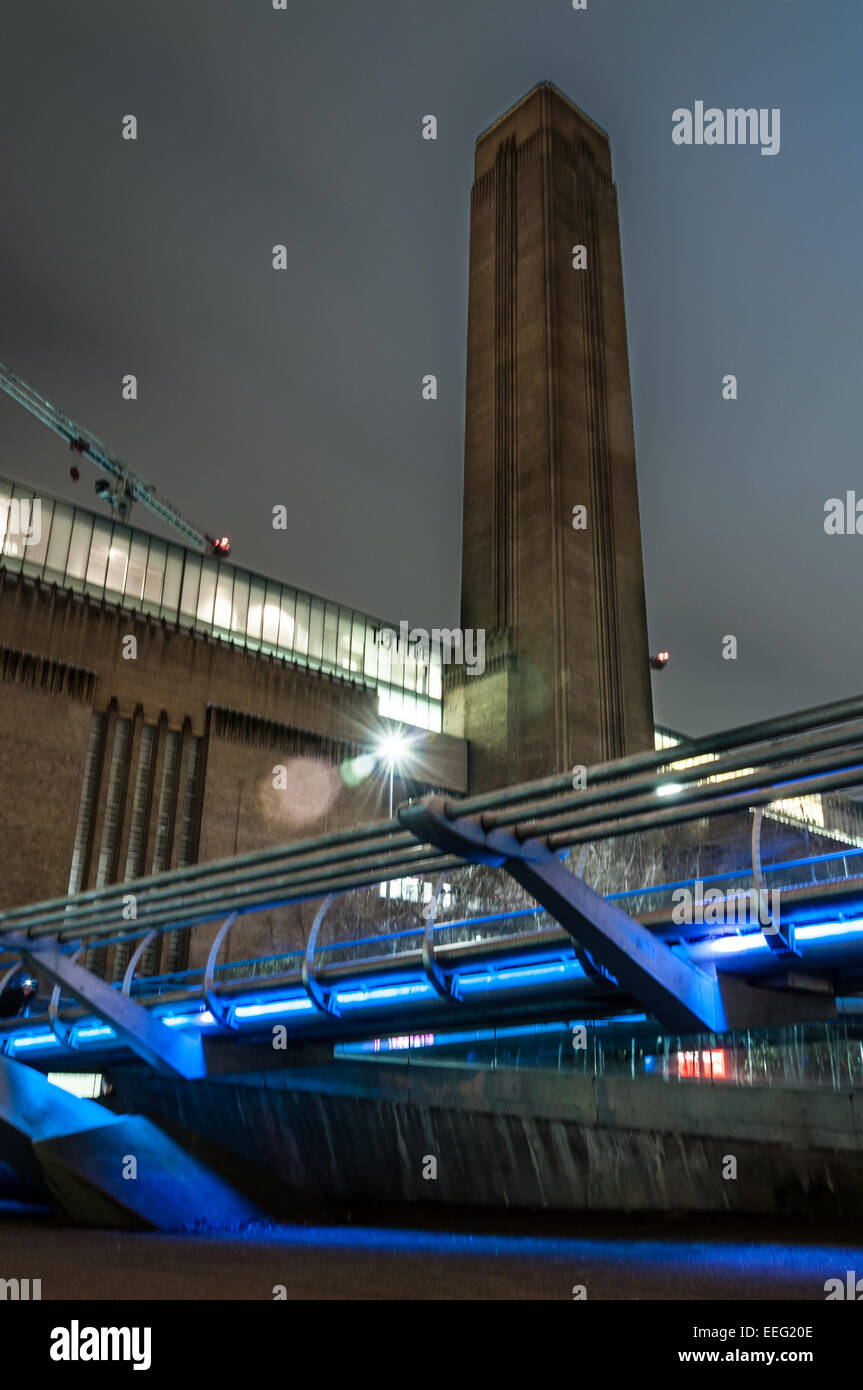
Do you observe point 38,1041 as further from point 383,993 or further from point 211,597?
point 211,597

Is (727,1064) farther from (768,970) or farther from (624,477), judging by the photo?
(624,477)

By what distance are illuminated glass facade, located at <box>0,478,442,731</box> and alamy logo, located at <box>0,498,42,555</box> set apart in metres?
0.04

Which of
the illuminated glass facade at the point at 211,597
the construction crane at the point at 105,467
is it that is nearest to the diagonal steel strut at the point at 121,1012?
the illuminated glass facade at the point at 211,597

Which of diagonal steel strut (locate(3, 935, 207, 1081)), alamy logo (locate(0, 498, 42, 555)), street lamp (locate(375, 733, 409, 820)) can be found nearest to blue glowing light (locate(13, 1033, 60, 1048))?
diagonal steel strut (locate(3, 935, 207, 1081))

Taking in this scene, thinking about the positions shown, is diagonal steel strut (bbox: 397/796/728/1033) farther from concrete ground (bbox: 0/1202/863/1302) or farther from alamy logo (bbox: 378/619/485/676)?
alamy logo (bbox: 378/619/485/676)

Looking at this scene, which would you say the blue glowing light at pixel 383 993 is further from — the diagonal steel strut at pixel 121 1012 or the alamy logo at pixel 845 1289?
the alamy logo at pixel 845 1289

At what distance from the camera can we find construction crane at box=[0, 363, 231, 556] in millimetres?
71000

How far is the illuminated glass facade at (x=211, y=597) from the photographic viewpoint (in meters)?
40.8

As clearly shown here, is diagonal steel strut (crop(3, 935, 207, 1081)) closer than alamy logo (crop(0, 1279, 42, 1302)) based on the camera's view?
No
